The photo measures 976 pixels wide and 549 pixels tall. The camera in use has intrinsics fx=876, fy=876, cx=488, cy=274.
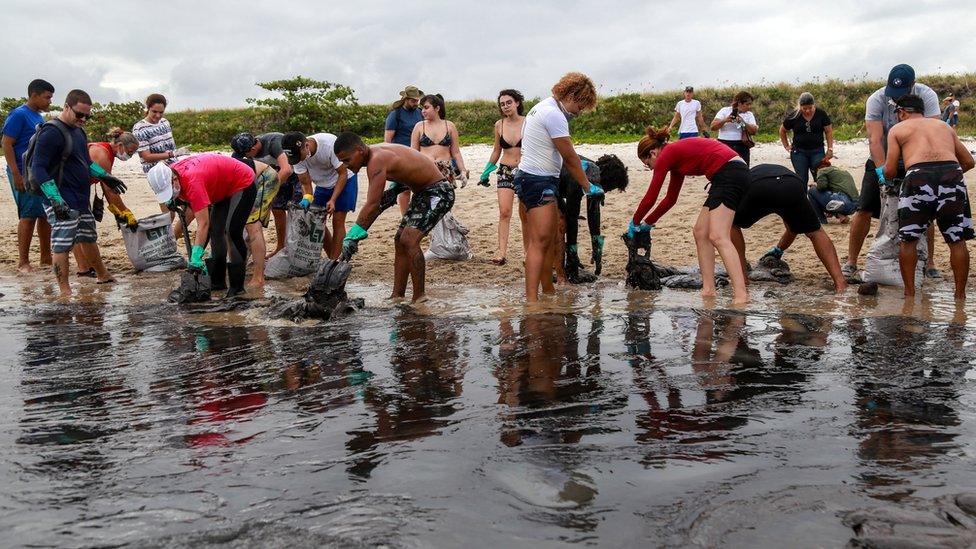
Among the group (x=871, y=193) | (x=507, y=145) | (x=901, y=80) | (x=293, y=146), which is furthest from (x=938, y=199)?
(x=293, y=146)

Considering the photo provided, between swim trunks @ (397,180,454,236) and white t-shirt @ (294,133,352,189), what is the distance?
1.64 m

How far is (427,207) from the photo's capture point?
7109 mm

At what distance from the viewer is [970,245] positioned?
8.88 metres

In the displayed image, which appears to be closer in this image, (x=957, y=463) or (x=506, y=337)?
(x=957, y=463)

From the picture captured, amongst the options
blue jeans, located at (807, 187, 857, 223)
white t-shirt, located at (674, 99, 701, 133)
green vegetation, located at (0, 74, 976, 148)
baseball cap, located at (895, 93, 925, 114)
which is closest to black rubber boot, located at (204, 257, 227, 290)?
baseball cap, located at (895, 93, 925, 114)

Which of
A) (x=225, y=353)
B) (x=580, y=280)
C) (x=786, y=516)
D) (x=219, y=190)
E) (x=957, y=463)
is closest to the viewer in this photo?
(x=786, y=516)

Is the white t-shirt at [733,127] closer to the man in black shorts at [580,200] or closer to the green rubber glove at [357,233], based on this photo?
the man in black shorts at [580,200]

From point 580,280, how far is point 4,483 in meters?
5.58

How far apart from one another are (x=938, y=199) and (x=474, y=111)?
→ 19.4 m

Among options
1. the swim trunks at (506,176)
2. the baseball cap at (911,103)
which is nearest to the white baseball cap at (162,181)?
the swim trunks at (506,176)

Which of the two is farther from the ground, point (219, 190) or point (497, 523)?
point (219, 190)

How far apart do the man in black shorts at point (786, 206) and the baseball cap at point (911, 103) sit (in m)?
0.94

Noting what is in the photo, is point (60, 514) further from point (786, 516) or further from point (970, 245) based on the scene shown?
point (970, 245)

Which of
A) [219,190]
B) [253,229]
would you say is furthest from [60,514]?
[253,229]
